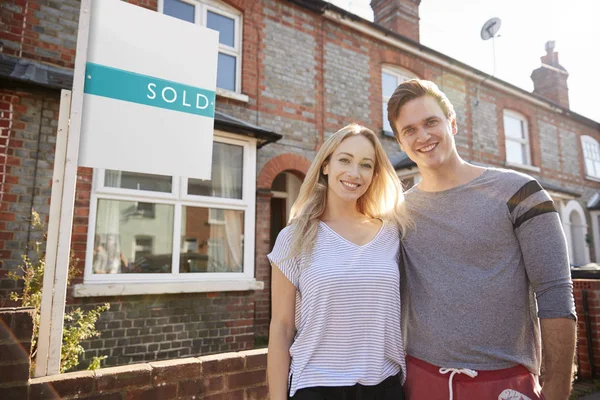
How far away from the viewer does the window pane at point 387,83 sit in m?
8.58

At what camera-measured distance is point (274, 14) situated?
6.89m

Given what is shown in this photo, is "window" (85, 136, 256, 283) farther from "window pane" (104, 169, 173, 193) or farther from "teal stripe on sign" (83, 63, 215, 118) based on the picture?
"teal stripe on sign" (83, 63, 215, 118)

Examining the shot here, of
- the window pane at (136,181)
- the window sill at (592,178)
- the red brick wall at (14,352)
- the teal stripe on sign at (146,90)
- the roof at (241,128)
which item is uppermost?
the window sill at (592,178)

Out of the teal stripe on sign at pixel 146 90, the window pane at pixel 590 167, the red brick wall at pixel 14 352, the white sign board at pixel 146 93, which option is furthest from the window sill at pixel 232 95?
the window pane at pixel 590 167

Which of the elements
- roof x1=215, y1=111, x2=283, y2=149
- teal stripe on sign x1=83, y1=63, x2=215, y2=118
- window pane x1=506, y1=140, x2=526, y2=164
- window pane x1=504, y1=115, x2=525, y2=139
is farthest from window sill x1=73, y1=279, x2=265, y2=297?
window pane x1=504, y1=115, x2=525, y2=139

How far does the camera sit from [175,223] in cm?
525

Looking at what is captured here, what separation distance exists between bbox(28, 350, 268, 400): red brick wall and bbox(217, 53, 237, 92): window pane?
15.8 feet

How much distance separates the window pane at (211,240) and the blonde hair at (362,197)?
12.2 ft

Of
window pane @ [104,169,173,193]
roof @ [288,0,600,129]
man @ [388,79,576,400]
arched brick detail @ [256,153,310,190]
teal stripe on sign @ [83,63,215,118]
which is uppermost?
roof @ [288,0,600,129]

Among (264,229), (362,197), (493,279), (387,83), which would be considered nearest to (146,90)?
(362,197)

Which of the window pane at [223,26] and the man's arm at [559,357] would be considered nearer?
the man's arm at [559,357]

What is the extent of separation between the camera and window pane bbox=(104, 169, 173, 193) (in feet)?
16.0

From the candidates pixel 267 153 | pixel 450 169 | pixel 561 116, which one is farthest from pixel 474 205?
pixel 561 116

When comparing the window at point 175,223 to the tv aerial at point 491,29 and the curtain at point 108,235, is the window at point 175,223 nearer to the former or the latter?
the curtain at point 108,235
